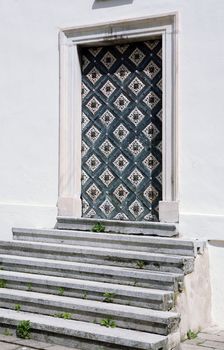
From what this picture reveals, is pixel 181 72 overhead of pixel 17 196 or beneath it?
overhead

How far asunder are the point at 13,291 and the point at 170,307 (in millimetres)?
1887

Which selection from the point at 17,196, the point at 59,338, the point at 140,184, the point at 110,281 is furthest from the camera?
the point at 17,196

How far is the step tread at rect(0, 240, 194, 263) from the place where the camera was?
6594 millimetres

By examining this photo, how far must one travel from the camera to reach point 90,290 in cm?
652

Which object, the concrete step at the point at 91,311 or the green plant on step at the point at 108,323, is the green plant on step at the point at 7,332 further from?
the green plant on step at the point at 108,323

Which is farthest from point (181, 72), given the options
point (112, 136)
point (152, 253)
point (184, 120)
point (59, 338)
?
point (59, 338)

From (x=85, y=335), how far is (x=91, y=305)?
0.44 meters

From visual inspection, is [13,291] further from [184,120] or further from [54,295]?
[184,120]

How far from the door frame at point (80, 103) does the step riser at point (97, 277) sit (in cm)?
107

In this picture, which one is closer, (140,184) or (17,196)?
(140,184)

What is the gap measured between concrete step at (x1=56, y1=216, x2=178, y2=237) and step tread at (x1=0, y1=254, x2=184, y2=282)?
0.65 m

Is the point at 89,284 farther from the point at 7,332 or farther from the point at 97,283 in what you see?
the point at 7,332

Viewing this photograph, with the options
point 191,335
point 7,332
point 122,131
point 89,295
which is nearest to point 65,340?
point 89,295

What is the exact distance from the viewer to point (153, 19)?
7559 millimetres
